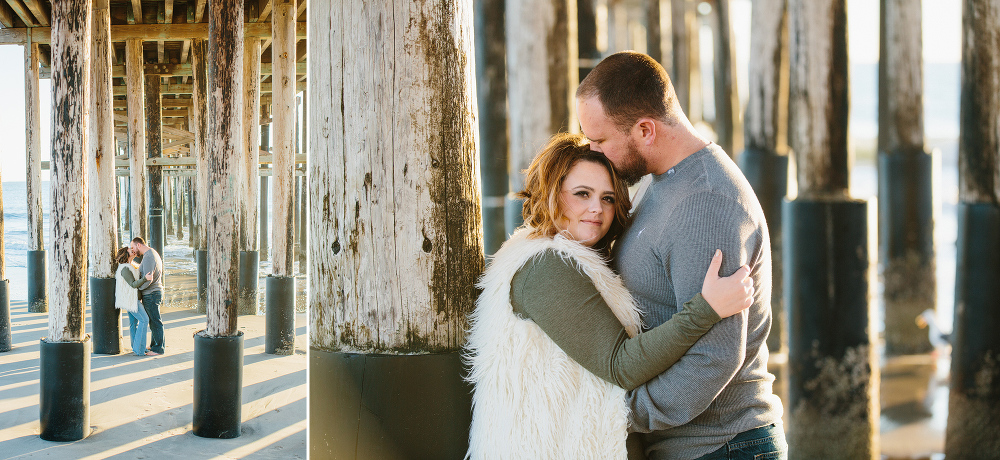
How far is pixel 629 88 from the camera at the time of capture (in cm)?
143

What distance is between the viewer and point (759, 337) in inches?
55.0

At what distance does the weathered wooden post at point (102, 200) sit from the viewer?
7.48 m

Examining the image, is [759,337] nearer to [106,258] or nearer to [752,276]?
[752,276]

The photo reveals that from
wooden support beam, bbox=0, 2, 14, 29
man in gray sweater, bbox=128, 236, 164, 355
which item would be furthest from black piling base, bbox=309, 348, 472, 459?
wooden support beam, bbox=0, 2, 14, 29

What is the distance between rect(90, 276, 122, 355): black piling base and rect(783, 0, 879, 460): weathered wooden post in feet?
22.3

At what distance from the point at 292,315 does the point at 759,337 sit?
7.06m

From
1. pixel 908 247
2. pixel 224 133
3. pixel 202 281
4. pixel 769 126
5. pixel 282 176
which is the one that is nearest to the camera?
pixel 769 126

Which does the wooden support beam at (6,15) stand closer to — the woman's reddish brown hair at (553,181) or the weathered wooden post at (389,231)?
the weathered wooden post at (389,231)

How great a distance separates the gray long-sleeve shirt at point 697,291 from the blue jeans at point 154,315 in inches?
277

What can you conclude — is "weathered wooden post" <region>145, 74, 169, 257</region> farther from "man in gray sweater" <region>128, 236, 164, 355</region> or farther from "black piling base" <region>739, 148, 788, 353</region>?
"black piling base" <region>739, 148, 788, 353</region>

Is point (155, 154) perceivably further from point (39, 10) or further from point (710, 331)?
point (710, 331)

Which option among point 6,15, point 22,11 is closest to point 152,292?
point 22,11

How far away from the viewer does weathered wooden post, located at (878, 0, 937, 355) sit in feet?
20.4

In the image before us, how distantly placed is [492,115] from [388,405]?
5.30 m
